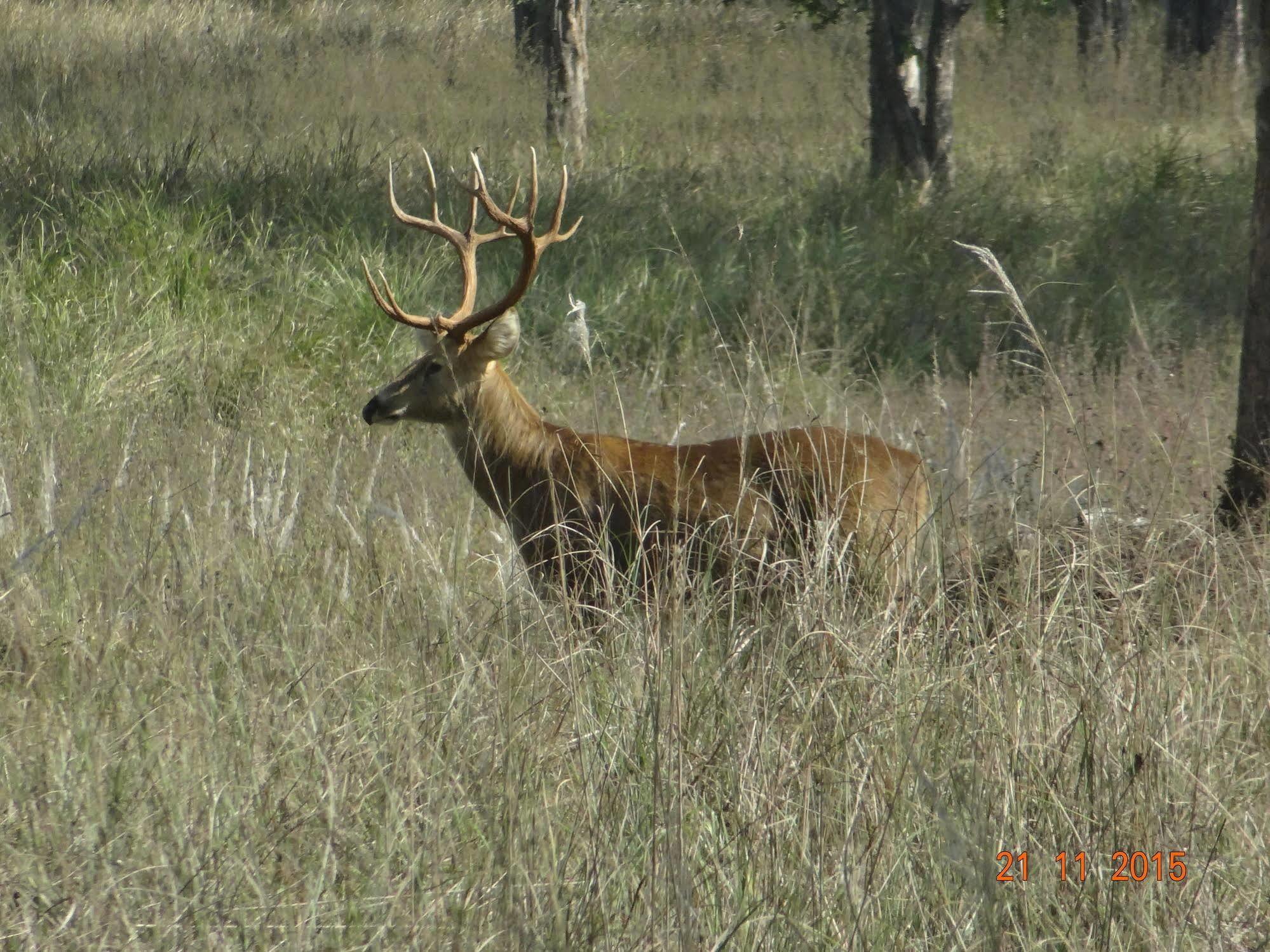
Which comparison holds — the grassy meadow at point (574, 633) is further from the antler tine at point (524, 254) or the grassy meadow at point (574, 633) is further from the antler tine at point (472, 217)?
the antler tine at point (472, 217)

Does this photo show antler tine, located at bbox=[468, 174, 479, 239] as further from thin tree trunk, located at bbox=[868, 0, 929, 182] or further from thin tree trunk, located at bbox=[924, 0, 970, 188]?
thin tree trunk, located at bbox=[924, 0, 970, 188]

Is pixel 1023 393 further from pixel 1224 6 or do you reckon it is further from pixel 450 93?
pixel 1224 6

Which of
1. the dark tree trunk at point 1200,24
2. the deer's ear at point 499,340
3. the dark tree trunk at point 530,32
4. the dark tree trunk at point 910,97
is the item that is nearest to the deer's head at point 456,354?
the deer's ear at point 499,340

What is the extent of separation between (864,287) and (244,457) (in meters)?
4.33

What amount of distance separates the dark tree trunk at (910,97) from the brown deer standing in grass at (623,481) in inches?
239

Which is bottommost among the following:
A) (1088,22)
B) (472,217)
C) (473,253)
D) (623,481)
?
(1088,22)

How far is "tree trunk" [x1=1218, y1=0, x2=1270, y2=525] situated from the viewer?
4.75 metres

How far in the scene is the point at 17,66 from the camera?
41.3 ft

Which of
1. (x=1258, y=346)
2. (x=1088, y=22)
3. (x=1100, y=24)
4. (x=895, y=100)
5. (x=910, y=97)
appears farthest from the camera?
(x=1088, y=22)

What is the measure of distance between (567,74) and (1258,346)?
919 centimetres

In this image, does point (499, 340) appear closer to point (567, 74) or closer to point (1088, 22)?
point (567, 74)
